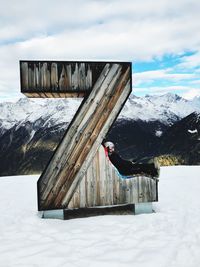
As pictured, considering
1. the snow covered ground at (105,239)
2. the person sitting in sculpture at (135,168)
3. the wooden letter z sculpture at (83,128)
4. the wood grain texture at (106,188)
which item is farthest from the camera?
the person sitting in sculpture at (135,168)

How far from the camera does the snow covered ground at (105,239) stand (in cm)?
425

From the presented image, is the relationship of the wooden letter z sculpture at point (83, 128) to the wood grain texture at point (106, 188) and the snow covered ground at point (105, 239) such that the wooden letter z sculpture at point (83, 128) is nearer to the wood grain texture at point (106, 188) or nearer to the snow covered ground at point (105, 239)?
the wood grain texture at point (106, 188)

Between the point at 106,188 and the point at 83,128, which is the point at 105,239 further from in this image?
the point at 83,128

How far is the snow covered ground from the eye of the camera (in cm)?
425

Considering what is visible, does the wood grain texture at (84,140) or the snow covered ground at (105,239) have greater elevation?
the wood grain texture at (84,140)

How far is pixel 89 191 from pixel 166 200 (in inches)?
99.6

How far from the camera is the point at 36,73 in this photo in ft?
20.8

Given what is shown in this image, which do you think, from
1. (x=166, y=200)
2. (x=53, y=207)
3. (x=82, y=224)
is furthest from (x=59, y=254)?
(x=166, y=200)

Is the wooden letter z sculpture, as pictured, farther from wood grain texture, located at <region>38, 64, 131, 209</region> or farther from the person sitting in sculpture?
the person sitting in sculpture

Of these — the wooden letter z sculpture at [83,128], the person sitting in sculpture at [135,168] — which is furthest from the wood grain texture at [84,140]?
the person sitting in sculpture at [135,168]

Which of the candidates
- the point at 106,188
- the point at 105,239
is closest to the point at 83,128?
the point at 106,188

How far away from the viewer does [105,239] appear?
5.07 meters

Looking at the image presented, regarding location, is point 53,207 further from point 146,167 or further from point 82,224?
point 146,167

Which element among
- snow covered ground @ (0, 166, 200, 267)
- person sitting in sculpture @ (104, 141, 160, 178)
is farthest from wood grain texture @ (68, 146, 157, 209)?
snow covered ground @ (0, 166, 200, 267)
